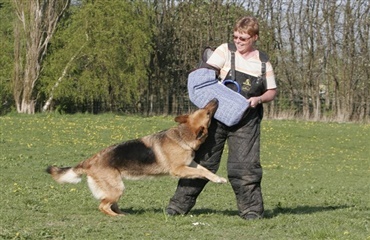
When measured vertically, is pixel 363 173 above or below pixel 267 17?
below

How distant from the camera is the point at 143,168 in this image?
8.27m

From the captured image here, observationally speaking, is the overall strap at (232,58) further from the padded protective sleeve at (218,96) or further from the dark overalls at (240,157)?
the padded protective sleeve at (218,96)

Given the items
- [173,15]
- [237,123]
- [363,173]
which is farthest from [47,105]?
[237,123]

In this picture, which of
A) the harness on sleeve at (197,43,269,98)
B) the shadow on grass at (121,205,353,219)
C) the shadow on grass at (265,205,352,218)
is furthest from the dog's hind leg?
the shadow on grass at (265,205,352,218)

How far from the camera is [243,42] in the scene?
8094mm

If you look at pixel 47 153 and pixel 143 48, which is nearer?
pixel 47 153

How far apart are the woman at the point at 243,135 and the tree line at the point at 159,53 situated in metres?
26.7

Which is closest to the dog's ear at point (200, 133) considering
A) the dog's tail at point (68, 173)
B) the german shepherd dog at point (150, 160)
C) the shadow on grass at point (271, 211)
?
the german shepherd dog at point (150, 160)

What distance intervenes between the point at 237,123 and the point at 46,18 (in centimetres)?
2728

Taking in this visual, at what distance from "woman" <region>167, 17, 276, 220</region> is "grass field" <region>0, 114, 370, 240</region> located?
24cm

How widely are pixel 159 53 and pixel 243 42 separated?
3072 centimetres

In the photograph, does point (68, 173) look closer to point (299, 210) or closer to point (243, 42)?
point (243, 42)

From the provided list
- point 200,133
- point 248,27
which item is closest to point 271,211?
point 200,133

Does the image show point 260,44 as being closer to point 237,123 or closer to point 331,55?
point 331,55
